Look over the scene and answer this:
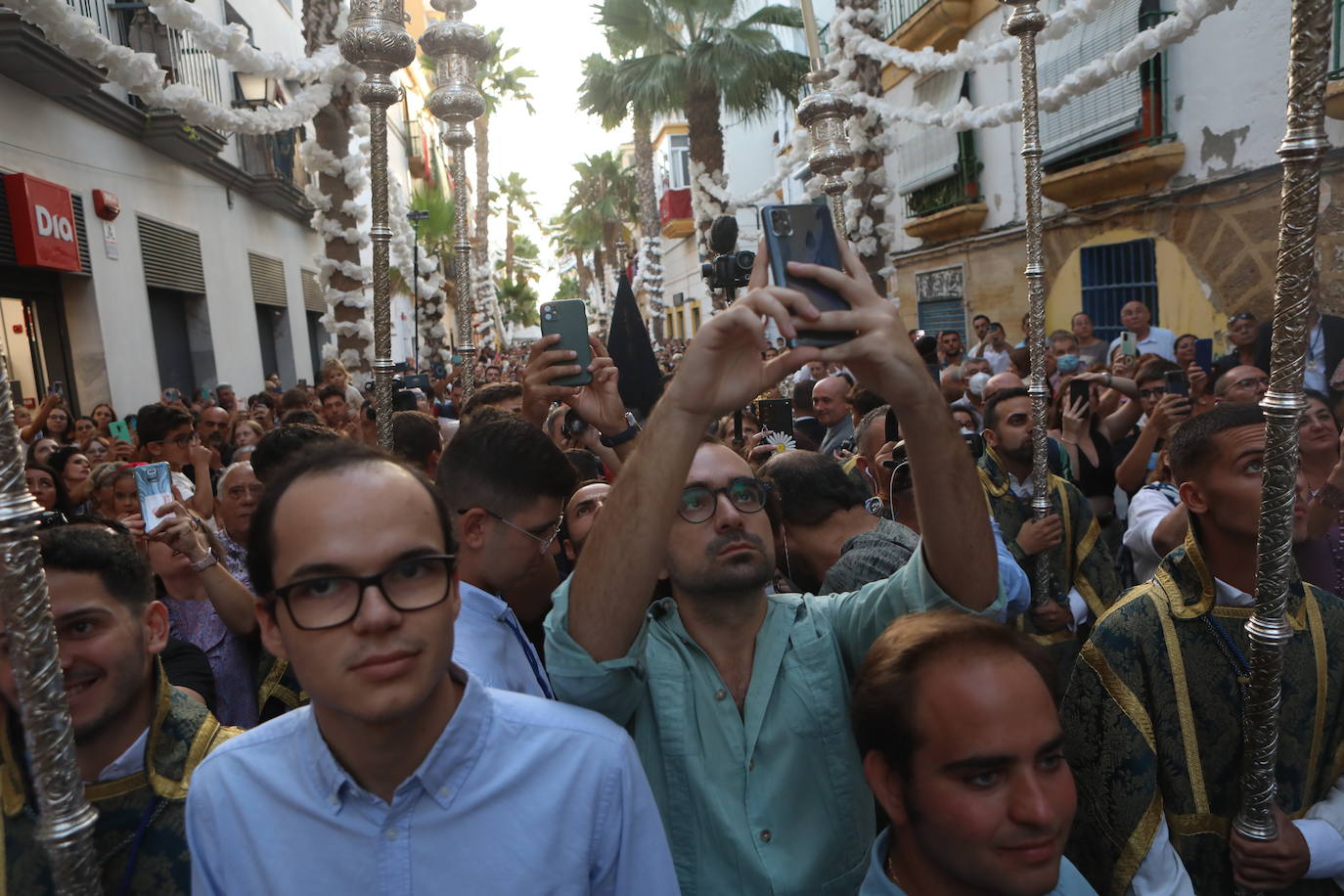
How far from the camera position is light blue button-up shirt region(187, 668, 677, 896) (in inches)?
55.8

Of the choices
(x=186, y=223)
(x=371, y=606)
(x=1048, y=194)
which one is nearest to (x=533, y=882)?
(x=371, y=606)

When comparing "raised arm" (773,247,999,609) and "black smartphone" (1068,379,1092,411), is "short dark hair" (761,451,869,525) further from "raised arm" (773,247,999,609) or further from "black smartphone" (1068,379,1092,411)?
"black smartphone" (1068,379,1092,411)

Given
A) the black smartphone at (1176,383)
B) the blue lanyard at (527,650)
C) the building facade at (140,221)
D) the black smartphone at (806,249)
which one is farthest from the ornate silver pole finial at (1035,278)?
the building facade at (140,221)

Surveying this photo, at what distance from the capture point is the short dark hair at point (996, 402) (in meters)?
4.32

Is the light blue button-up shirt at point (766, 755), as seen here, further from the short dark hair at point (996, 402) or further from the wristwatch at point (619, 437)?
the short dark hair at point (996, 402)

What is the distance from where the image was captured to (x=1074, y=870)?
68.7 inches

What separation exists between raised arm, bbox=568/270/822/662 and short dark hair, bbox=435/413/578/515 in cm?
106

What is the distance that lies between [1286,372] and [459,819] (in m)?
1.67

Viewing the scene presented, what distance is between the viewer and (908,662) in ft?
5.50

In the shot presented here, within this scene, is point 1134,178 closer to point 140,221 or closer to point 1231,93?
point 1231,93

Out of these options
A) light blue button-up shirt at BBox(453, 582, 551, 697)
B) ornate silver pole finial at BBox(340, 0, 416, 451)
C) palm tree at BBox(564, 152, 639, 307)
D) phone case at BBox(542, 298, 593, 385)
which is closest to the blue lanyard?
light blue button-up shirt at BBox(453, 582, 551, 697)

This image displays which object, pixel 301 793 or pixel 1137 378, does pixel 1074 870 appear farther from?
pixel 1137 378

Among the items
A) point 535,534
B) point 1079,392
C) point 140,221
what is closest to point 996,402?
point 1079,392

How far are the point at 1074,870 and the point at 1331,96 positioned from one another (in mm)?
7749
